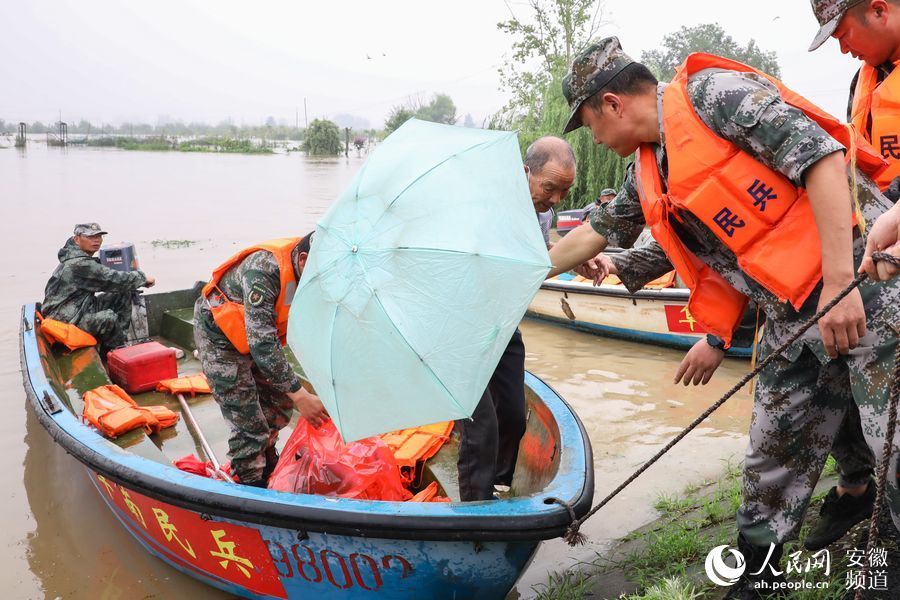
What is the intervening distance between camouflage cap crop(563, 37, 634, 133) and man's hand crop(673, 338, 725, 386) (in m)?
1.02

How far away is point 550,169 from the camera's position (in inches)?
129

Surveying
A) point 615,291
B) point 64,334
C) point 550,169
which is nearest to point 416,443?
point 550,169

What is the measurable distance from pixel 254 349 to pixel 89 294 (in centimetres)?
388

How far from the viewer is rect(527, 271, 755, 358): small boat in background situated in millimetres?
7039

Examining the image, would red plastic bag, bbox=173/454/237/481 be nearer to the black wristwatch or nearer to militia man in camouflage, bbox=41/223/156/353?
the black wristwatch

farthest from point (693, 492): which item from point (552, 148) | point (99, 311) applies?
point (99, 311)

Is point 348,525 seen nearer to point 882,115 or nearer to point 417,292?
point 417,292

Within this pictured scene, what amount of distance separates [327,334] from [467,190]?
0.71m

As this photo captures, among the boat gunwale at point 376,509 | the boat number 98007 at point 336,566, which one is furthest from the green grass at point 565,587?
the boat number 98007 at point 336,566

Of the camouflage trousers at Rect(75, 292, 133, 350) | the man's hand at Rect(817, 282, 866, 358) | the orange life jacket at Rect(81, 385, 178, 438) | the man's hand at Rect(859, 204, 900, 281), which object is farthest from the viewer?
the camouflage trousers at Rect(75, 292, 133, 350)

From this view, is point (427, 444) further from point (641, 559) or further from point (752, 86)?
point (752, 86)

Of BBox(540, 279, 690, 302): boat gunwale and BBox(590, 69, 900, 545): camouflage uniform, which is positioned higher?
BBox(590, 69, 900, 545): camouflage uniform

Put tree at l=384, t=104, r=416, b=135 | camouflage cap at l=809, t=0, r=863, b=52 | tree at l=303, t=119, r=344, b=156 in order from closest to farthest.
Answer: camouflage cap at l=809, t=0, r=863, b=52
tree at l=384, t=104, r=416, b=135
tree at l=303, t=119, r=344, b=156

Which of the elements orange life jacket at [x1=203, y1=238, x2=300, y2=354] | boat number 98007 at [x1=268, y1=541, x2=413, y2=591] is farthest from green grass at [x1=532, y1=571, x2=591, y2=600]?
orange life jacket at [x1=203, y1=238, x2=300, y2=354]
